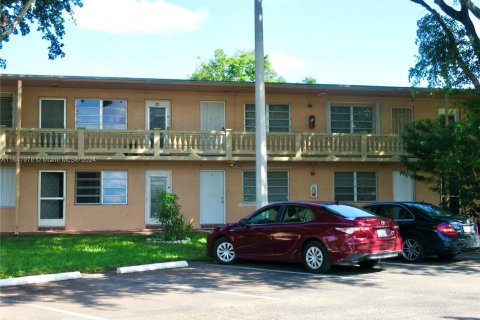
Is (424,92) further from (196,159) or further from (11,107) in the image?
(11,107)

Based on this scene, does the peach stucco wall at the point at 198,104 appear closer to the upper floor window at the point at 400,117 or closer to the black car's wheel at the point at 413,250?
the upper floor window at the point at 400,117

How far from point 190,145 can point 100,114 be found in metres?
3.77

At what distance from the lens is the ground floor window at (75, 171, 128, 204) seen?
20797 mm

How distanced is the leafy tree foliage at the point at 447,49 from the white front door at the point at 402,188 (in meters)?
5.87

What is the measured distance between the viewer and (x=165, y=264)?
1205 centimetres

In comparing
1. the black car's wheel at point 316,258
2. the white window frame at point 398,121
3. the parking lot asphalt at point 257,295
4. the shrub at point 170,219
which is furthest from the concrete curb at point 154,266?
the white window frame at point 398,121

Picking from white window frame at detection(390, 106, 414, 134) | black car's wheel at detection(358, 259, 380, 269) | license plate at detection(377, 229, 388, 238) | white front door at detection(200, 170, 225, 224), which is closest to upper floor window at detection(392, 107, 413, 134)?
white window frame at detection(390, 106, 414, 134)

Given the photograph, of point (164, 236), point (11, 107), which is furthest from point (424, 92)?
point (11, 107)

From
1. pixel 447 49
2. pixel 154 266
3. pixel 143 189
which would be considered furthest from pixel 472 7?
pixel 143 189

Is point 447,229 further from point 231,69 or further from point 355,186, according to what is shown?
point 231,69

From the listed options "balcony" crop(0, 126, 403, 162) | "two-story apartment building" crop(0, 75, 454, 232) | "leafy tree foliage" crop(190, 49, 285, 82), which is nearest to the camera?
"balcony" crop(0, 126, 403, 162)

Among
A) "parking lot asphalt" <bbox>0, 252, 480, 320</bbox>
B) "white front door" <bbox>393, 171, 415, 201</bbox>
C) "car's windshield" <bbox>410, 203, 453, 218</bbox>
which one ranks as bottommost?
"parking lot asphalt" <bbox>0, 252, 480, 320</bbox>

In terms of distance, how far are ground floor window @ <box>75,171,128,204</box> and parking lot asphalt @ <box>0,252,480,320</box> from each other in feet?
31.9

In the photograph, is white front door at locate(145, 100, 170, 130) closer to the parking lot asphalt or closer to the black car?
the parking lot asphalt
